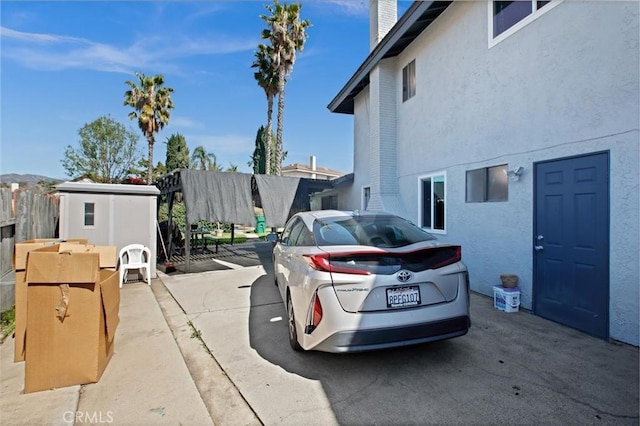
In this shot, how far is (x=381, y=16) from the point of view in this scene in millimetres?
9984

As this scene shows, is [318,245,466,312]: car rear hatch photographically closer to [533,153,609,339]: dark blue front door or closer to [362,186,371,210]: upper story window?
[533,153,609,339]: dark blue front door

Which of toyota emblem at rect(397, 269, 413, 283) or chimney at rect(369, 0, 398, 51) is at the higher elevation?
chimney at rect(369, 0, 398, 51)

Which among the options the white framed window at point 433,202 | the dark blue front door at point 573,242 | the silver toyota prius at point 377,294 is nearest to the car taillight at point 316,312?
the silver toyota prius at point 377,294

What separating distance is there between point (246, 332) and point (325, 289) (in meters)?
2.12

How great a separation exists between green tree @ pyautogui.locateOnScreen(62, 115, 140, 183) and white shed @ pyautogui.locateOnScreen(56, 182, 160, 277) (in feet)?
81.6

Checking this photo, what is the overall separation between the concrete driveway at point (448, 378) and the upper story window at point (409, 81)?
647 cm

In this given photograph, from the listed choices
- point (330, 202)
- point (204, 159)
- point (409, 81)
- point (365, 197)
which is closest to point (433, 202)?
point (365, 197)

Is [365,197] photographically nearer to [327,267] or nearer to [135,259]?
[135,259]

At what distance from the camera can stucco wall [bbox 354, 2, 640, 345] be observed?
3.69 metres

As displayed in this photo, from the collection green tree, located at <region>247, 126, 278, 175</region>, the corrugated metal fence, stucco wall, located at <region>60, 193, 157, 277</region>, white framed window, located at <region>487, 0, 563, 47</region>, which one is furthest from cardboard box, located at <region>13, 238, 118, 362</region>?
green tree, located at <region>247, 126, 278, 175</region>

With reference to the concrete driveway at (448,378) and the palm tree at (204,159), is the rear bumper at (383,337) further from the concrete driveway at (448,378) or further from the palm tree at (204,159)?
the palm tree at (204,159)

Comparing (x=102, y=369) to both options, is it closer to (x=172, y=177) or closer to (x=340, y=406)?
(x=340, y=406)

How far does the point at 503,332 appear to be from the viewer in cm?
411

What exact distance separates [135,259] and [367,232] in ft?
21.3
